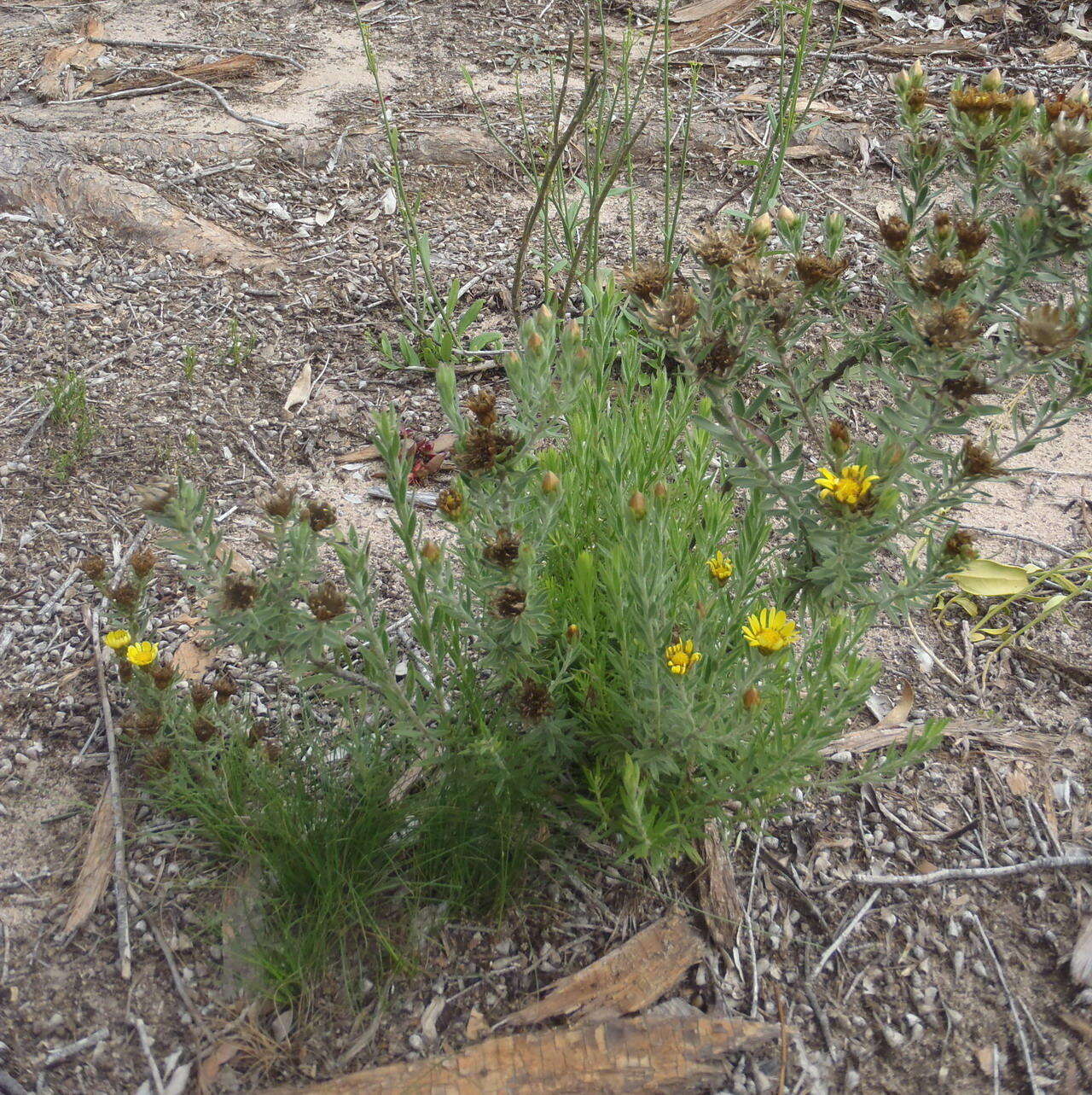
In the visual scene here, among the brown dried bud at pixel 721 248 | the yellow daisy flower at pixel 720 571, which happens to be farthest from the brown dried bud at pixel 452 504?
the brown dried bud at pixel 721 248

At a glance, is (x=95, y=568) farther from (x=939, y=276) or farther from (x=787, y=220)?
(x=939, y=276)

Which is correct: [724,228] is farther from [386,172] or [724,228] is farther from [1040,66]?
[1040,66]

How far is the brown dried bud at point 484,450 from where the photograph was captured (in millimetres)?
1766

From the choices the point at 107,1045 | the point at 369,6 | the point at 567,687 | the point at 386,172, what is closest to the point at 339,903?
the point at 107,1045

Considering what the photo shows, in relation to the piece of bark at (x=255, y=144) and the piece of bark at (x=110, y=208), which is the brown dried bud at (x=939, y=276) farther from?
the piece of bark at (x=255, y=144)

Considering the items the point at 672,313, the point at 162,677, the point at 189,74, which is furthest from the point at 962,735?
the point at 189,74

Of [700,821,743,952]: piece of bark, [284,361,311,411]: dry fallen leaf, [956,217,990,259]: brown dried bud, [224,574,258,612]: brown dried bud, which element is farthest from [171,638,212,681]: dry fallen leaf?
[956,217,990,259]: brown dried bud

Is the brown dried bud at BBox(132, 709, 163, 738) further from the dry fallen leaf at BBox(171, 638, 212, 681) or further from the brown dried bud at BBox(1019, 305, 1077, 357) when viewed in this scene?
the brown dried bud at BBox(1019, 305, 1077, 357)

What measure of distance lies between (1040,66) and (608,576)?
4.78m

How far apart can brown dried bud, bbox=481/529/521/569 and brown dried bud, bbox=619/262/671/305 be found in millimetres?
486

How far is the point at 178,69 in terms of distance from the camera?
5.09 meters

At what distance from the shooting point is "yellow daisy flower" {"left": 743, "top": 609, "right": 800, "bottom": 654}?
5.77ft

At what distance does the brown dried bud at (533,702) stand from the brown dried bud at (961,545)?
0.79 meters

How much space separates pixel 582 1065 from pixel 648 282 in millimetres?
1461
